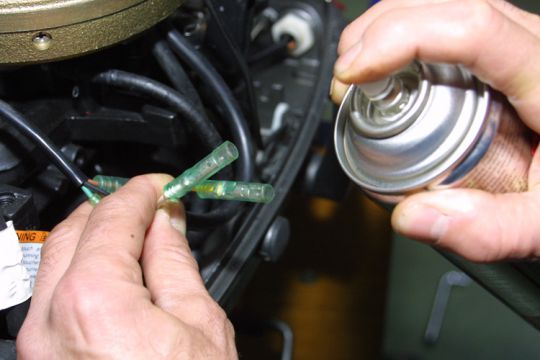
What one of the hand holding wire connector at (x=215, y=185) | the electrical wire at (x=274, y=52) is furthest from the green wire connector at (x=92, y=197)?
the electrical wire at (x=274, y=52)

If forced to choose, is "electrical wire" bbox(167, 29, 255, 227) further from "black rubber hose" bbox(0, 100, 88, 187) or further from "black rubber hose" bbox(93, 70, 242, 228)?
"black rubber hose" bbox(0, 100, 88, 187)

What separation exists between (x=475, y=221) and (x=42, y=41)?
12.4 inches

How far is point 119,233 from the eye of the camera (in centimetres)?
Result: 36

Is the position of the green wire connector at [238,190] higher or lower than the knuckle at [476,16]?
lower

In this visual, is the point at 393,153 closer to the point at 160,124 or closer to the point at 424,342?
the point at 160,124

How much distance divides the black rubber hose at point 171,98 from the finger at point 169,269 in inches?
2.3

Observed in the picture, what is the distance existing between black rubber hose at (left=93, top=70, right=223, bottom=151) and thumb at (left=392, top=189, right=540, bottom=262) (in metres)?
0.22

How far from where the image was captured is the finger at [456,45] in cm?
29

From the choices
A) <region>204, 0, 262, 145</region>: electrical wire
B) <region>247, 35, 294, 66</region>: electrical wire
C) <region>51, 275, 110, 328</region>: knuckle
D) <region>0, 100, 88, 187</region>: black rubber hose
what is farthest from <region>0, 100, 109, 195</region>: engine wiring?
<region>247, 35, 294, 66</region>: electrical wire

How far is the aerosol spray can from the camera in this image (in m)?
0.31

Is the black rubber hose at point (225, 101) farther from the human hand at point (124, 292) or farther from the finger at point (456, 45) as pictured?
the finger at point (456, 45)

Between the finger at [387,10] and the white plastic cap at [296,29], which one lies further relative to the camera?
the white plastic cap at [296,29]

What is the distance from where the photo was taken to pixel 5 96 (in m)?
0.48

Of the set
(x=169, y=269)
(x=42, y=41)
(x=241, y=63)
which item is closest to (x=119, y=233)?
(x=169, y=269)
